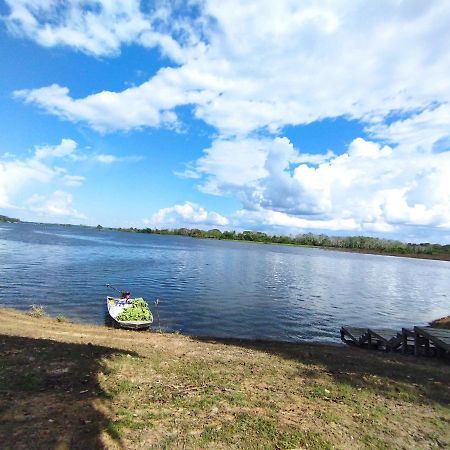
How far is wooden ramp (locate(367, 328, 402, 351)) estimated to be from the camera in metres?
23.6

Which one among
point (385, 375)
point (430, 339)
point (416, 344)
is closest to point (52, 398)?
point (385, 375)

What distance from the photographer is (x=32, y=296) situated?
35375 millimetres

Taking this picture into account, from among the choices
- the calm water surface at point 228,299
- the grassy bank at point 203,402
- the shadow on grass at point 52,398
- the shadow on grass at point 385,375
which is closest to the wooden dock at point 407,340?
the shadow on grass at point 385,375

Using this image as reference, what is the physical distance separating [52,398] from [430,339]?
19.3m

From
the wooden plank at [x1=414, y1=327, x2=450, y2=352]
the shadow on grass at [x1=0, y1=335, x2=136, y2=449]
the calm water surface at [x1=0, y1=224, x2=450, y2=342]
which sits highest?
the shadow on grass at [x1=0, y1=335, x2=136, y2=449]

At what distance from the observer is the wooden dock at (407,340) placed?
2022 cm

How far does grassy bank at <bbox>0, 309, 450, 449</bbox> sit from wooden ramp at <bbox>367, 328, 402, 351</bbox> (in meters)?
8.19

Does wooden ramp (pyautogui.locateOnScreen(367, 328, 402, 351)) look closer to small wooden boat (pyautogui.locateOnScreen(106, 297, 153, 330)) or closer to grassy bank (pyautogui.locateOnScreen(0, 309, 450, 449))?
grassy bank (pyautogui.locateOnScreen(0, 309, 450, 449))

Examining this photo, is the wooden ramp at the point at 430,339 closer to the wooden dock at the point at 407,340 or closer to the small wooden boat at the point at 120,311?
the wooden dock at the point at 407,340

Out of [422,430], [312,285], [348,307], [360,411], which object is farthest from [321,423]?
[312,285]

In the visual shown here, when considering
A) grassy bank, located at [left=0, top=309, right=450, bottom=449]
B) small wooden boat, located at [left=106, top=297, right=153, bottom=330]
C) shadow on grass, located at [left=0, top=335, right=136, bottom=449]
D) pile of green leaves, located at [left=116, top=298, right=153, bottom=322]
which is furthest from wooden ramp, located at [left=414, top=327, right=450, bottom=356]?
pile of green leaves, located at [left=116, top=298, right=153, bottom=322]

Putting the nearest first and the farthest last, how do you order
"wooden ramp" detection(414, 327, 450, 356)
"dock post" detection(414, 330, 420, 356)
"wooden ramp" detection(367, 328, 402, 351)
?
"wooden ramp" detection(414, 327, 450, 356) → "dock post" detection(414, 330, 420, 356) → "wooden ramp" detection(367, 328, 402, 351)

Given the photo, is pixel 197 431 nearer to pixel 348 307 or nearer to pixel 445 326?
pixel 445 326

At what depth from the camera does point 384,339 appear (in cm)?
2422
